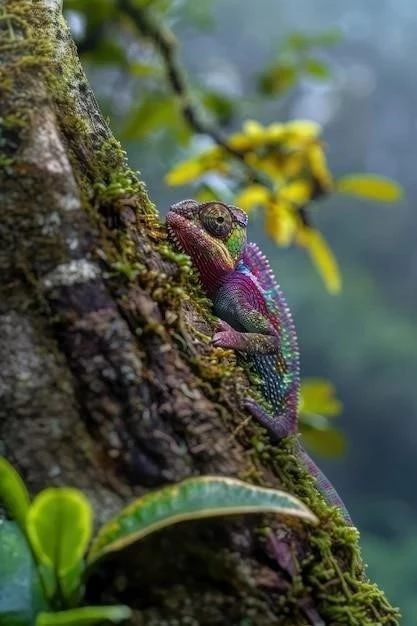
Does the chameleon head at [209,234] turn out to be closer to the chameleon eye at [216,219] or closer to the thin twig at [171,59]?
the chameleon eye at [216,219]

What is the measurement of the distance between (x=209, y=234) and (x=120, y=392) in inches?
23.3

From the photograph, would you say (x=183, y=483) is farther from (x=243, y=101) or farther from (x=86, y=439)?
(x=243, y=101)

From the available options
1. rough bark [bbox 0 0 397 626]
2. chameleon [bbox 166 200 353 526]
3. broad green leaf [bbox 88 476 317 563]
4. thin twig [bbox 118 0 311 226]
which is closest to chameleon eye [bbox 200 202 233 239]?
chameleon [bbox 166 200 353 526]

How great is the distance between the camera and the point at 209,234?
53.7 inches

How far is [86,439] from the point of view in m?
0.80

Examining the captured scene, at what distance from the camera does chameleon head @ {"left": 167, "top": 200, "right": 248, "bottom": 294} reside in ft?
4.26

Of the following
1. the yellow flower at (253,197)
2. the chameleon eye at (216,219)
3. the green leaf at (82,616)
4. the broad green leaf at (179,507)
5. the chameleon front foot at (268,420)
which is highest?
the yellow flower at (253,197)

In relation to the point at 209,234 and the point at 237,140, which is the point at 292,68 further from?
the point at 209,234

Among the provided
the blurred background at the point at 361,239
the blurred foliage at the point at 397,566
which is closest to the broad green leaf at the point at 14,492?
the blurred foliage at the point at 397,566

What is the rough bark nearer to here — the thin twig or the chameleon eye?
the chameleon eye

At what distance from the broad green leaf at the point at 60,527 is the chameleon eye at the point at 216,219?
733 mm

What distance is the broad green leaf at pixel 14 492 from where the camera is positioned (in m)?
0.71

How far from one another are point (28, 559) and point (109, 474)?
0.37 ft

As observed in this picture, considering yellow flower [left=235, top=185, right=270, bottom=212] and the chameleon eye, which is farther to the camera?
yellow flower [left=235, top=185, right=270, bottom=212]
